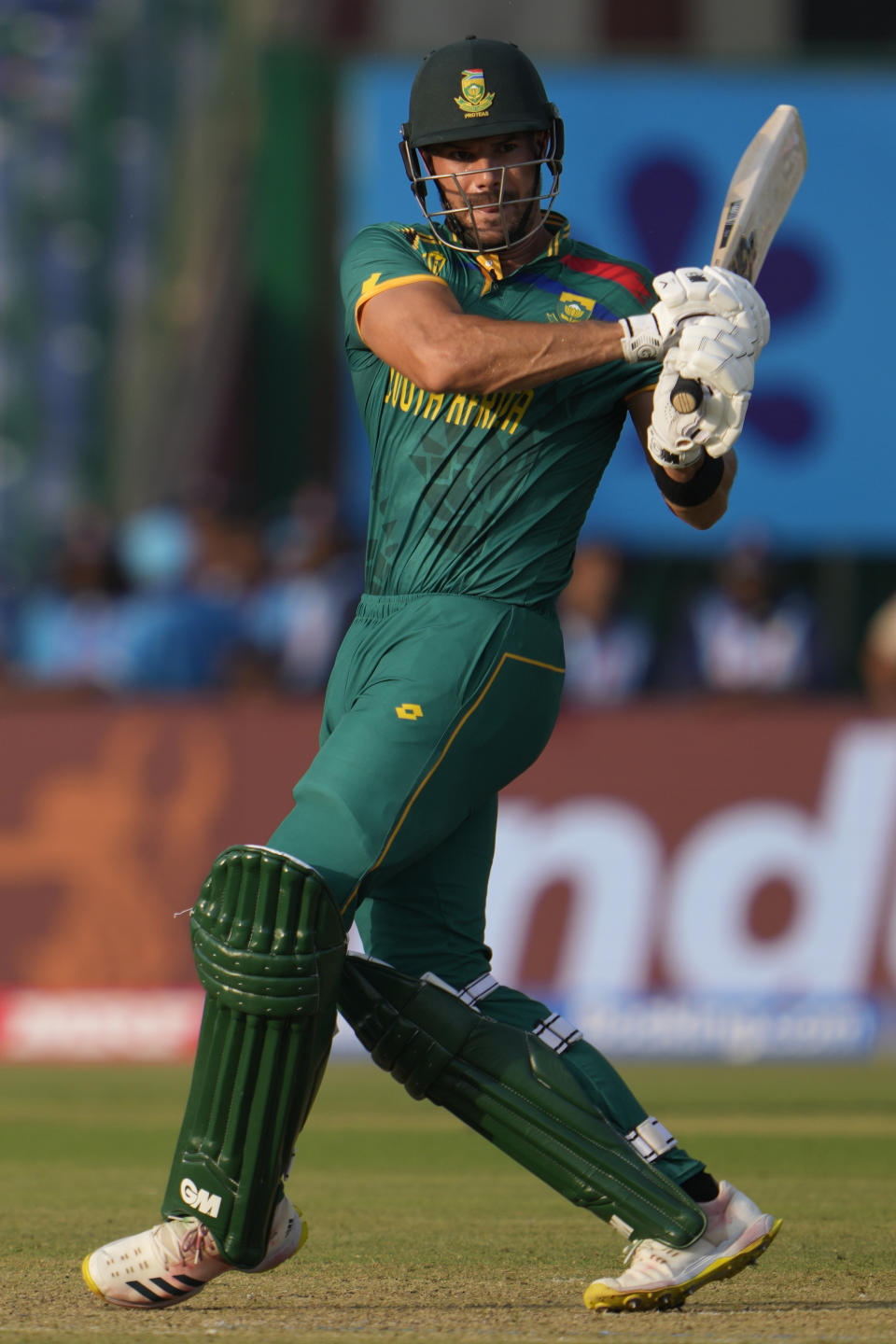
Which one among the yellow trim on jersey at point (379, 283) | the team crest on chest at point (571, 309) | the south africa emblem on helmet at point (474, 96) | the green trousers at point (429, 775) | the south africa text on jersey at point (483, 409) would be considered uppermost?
the south africa emblem on helmet at point (474, 96)

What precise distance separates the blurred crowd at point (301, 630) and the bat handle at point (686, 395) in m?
5.48

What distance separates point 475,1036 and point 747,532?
22.8 feet

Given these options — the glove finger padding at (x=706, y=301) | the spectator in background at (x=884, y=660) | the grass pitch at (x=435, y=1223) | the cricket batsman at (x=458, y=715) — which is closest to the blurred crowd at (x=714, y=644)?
the spectator in background at (x=884, y=660)

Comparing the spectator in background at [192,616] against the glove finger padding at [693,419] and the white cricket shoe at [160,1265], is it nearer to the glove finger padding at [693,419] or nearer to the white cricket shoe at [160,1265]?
the white cricket shoe at [160,1265]

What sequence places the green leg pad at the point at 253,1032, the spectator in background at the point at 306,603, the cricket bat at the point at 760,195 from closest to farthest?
the green leg pad at the point at 253,1032 → the cricket bat at the point at 760,195 → the spectator in background at the point at 306,603

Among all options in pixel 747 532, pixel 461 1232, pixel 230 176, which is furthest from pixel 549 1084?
pixel 230 176

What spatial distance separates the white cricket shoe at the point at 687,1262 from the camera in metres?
3.73

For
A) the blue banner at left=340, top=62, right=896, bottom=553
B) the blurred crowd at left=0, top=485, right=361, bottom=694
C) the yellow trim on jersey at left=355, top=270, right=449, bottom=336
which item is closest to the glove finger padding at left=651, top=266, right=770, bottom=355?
the yellow trim on jersey at left=355, top=270, right=449, bottom=336

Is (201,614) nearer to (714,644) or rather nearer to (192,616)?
(192,616)

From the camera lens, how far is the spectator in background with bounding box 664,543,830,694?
9359 millimetres

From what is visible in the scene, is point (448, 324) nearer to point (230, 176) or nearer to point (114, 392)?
point (230, 176)

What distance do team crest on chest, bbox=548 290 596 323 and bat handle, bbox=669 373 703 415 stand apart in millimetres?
318

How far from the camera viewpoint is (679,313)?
3.60 metres

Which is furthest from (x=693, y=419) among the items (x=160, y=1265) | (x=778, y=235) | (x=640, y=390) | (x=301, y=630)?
(x=778, y=235)
